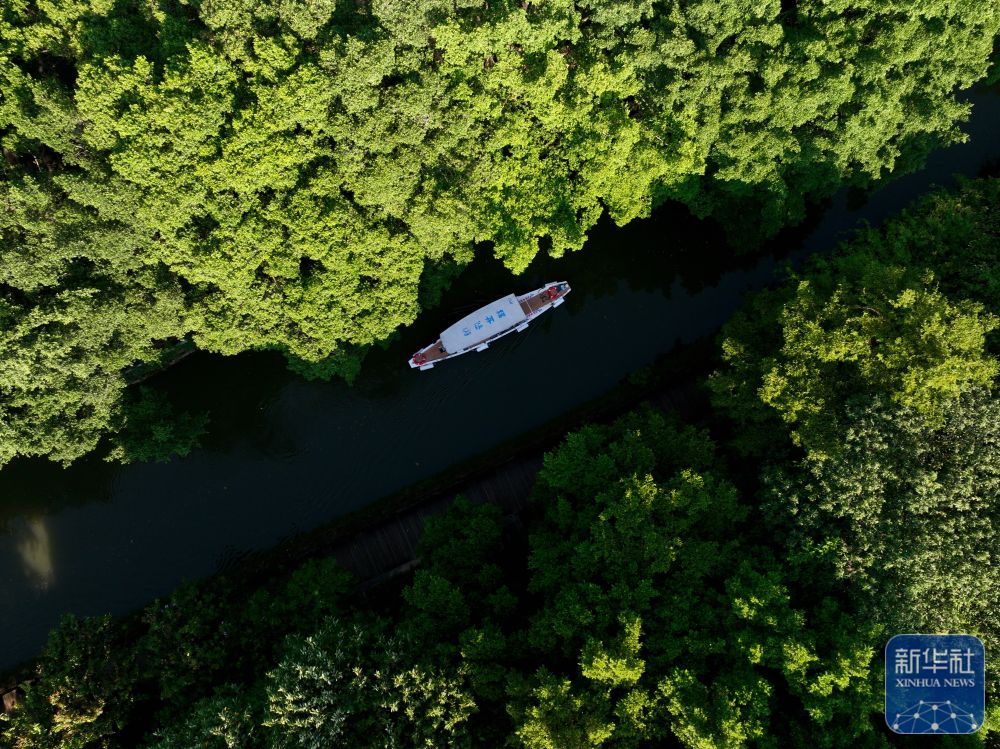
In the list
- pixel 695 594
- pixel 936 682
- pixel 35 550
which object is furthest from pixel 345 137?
pixel 936 682

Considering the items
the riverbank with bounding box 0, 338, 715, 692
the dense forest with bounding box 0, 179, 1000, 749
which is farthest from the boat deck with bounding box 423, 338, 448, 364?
the dense forest with bounding box 0, 179, 1000, 749

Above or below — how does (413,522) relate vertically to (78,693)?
above

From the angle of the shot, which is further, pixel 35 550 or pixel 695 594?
pixel 35 550

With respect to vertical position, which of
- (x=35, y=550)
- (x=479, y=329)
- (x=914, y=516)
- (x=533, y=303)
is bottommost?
(x=914, y=516)

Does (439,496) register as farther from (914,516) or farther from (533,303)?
(914,516)

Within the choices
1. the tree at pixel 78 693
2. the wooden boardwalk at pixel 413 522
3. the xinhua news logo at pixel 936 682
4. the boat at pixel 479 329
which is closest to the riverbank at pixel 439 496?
the wooden boardwalk at pixel 413 522

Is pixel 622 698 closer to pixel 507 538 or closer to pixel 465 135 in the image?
pixel 507 538

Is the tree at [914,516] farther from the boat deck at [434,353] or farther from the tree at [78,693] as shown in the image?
the tree at [78,693]
